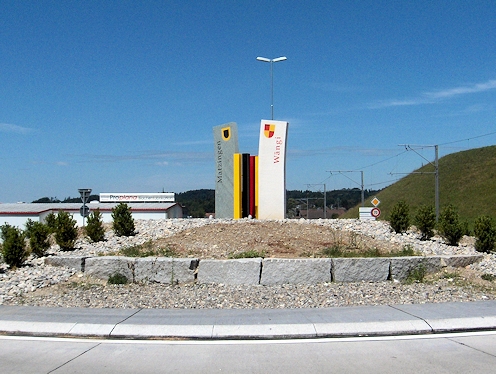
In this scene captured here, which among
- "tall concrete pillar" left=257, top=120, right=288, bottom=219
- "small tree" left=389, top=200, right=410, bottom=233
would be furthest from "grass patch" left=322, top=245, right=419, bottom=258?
"tall concrete pillar" left=257, top=120, right=288, bottom=219

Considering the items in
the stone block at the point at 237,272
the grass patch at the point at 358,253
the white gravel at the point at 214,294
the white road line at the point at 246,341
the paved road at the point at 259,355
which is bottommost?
the paved road at the point at 259,355

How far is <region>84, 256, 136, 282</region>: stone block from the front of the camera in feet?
37.4

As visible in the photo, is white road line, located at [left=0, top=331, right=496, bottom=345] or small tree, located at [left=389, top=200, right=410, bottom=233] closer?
white road line, located at [left=0, top=331, right=496, bottom=345]

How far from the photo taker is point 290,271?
10.9 meters

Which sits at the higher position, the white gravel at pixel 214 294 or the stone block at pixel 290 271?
the stone block at pixel 290 271

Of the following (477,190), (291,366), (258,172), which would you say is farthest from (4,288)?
(477,190)

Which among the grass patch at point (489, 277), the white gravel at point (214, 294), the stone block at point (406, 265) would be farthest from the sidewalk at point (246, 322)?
the grass patch at point (489, 277)

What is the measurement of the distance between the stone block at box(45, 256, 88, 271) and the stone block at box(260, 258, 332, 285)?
4.34m

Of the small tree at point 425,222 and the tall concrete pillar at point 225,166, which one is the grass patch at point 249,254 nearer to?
the small tree at point 425,222

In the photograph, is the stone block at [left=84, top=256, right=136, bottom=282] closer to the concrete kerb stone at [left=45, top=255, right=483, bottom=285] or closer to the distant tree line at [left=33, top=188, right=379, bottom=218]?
the concrete kerb stone at [left=45, top=255, right=483, bottom=285]

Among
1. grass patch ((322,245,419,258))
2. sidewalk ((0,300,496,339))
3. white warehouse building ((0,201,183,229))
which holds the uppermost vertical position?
white warehouse building ((0,201,183,229))

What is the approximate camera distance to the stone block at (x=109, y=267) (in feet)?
37.4

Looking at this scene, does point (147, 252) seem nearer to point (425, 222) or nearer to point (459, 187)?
point (425, 222)

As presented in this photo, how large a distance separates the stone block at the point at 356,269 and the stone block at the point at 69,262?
5832 millimetres
